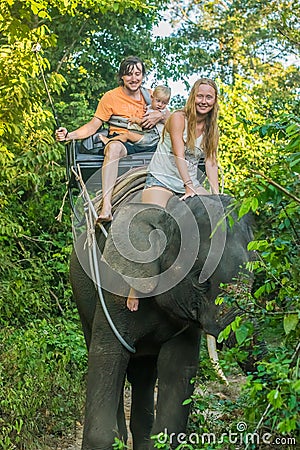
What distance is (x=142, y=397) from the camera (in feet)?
21.5

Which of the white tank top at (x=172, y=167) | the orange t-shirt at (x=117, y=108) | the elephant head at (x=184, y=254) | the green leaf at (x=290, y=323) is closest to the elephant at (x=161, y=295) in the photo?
the elephant head at (x=184, y=254)

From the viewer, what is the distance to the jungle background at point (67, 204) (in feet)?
12.5

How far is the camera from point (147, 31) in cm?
1358

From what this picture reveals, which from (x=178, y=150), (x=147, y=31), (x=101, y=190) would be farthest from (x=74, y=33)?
(x=178, y=150)

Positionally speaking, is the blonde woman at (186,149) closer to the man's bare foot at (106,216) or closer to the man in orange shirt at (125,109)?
the man's bare foot at (106,216)

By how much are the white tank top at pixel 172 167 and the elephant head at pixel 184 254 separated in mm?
179

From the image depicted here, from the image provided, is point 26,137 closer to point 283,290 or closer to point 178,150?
point 178,150

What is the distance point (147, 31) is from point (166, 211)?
28.1ft

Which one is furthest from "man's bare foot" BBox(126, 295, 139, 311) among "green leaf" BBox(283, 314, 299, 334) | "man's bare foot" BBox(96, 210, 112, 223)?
"green leaf" BBox(283, 314, 299, 334)

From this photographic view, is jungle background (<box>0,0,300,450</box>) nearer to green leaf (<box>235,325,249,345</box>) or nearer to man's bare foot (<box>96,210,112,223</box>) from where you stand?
green leaf (<box>235,325,249,345</box>)

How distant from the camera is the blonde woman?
5.55m

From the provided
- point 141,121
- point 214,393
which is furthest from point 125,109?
point 214,393

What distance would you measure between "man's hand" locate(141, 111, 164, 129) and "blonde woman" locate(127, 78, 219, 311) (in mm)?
601

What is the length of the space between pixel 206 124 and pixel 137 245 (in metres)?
0.84
